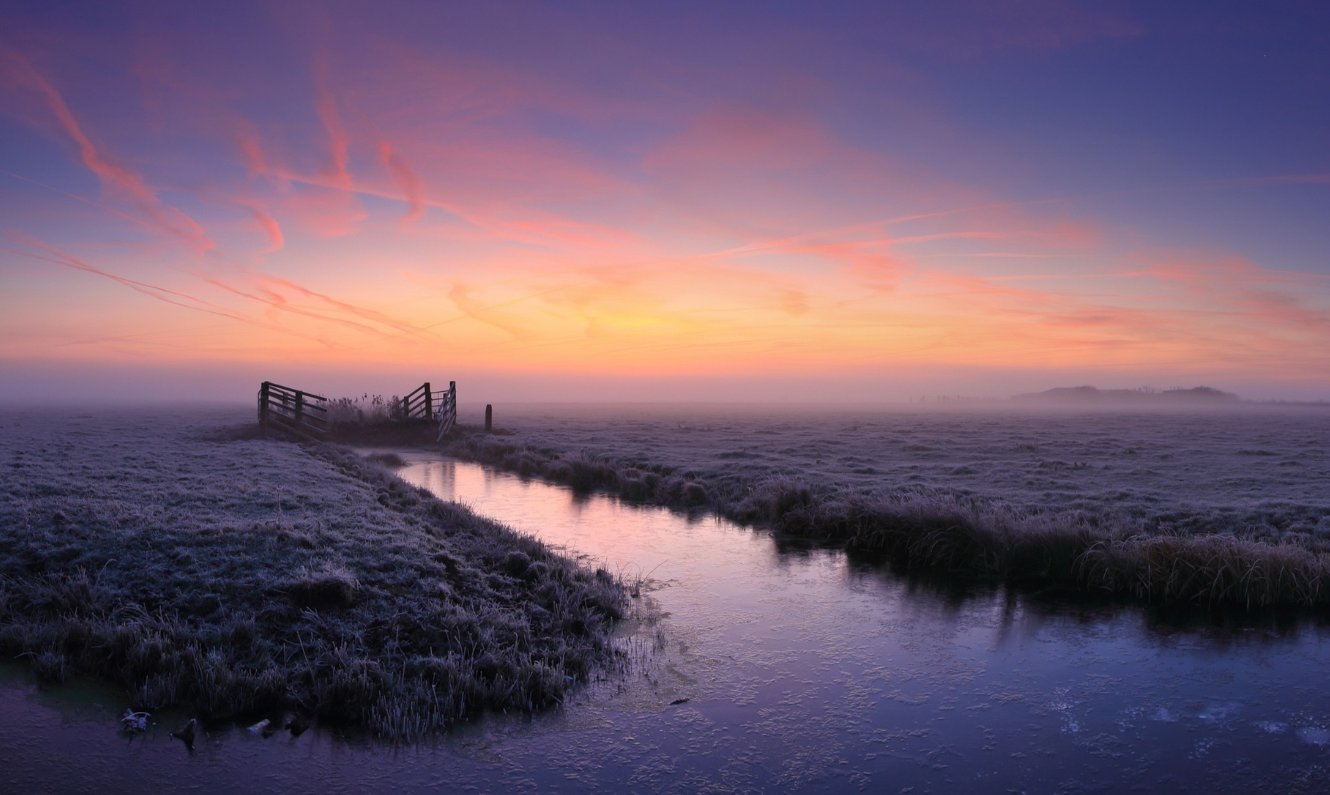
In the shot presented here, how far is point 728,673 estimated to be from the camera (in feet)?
34.3

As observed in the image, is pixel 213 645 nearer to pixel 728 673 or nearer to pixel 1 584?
pixel 1 584

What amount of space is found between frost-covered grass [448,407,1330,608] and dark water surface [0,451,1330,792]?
184cm

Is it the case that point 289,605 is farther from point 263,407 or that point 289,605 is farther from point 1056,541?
point 263,407

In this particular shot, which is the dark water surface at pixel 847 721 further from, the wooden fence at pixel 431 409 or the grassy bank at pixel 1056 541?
the wooden fence at pixel 431 409

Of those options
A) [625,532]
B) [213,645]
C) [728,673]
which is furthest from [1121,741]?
[625,532]

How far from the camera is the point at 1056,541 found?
16.7 m

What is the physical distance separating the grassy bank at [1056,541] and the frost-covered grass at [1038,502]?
0.04 metres

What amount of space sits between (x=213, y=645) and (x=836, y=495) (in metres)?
17.5

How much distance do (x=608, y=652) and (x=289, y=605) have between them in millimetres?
4616

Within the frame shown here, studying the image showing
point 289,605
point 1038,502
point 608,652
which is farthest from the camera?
point 1038,502

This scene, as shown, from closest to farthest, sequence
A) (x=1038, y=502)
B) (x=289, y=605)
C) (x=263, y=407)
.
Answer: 1. (x=289, y=605)
2. (x=1038, y=502)
3. (x=263, y=407)

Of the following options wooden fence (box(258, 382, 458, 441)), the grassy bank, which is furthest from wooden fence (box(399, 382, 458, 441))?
the grassy bank

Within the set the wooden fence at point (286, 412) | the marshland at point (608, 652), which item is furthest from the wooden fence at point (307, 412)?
the marshland at point (608, 652)

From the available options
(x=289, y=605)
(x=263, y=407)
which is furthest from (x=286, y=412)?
(x=289, y=605)
